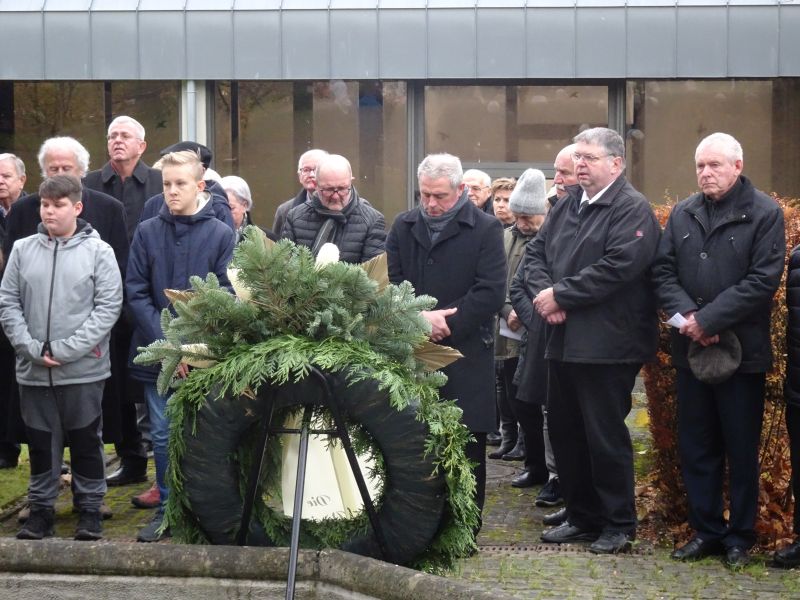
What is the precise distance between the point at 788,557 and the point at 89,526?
3.59 m

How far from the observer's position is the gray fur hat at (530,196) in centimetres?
898

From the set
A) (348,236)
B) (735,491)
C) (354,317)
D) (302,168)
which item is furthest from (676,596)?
(302,168)

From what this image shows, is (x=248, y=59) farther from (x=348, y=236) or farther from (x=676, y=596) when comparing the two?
(x=676, y=596)

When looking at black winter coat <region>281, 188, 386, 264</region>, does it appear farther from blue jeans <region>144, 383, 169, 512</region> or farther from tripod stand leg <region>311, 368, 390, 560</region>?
tripod stand leg <region>311, 368, 390, 560</region>

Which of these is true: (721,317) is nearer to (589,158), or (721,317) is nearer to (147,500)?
(589,158)

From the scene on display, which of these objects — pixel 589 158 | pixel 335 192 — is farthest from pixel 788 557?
pixel 335 192

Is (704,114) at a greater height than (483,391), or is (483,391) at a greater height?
(704,114)

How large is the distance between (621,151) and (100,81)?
10.4 m

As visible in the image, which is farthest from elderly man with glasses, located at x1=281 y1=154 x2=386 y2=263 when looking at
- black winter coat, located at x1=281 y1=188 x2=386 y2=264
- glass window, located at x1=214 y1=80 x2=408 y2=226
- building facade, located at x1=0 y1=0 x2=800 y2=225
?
glass window, located at x1=214 y1=80 x2=408 y2=226

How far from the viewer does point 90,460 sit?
296 inches

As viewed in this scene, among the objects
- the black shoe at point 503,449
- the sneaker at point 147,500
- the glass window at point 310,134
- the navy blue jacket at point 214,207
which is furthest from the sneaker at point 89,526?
the glass window at point 310,134

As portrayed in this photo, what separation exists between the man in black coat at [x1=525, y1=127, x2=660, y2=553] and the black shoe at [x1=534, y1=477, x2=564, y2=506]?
0.82m

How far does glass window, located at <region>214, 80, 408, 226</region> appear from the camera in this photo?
16.4 metres

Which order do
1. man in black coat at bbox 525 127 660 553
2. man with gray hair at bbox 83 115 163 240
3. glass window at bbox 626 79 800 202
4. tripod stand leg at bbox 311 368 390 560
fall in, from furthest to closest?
1. glass window at bbox 626 79 800 202
2. man with gray hair at bbox 83 115 163 240
3. man in black coat at bbox 525 127 660 553
4. tripod stand leg at bbox 311 368 390 560
